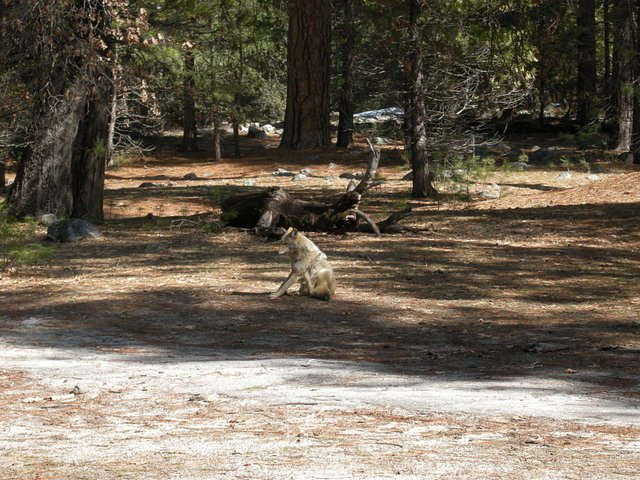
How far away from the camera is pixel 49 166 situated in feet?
61.8

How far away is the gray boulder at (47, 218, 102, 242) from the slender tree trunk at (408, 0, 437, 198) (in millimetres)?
7604

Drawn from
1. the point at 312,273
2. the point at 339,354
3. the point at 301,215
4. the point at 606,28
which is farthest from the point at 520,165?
the point at 339,354

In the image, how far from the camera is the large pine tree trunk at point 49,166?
61.6 ft

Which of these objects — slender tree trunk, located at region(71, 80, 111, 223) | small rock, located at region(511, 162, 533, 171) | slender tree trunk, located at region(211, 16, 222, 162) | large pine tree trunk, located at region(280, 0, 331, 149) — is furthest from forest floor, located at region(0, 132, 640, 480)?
large pine tree trunk, located at region(280, 0, 331, 149)

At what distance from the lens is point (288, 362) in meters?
8.37

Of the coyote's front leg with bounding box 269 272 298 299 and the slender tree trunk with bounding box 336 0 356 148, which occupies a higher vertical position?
the slender tree trunk with bounding box 336 0 356 148

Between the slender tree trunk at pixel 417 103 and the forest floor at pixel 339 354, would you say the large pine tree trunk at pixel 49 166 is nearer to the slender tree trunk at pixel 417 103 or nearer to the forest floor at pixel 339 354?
the forest floor at pixel 339 354

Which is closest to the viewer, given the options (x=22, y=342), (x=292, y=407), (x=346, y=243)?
(x=292, y=407)

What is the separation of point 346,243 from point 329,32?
15.5 m

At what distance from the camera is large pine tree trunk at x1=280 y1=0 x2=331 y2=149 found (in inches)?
1198

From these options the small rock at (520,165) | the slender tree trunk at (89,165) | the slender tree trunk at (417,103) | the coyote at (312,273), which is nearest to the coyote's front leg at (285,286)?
the coyote at (312,273)

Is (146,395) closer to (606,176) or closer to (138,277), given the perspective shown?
(138,277)

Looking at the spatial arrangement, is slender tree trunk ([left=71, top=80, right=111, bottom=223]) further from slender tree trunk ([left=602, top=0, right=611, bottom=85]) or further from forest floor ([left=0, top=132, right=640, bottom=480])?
slender tree trunk ([left=602, top=0, right=611, bottom=85])

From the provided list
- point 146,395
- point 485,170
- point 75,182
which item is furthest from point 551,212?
point 146,395
